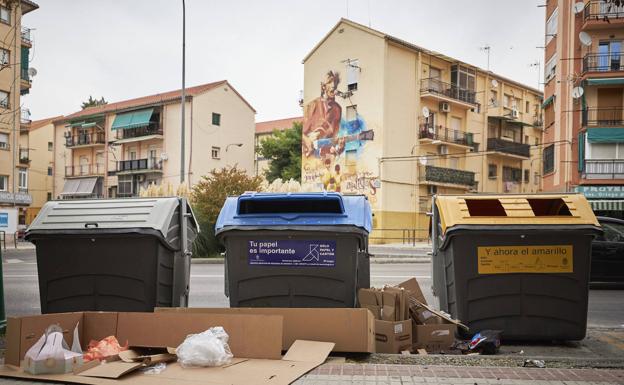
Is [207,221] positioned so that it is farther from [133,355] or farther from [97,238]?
[133,355]

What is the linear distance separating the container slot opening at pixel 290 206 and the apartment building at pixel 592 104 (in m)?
25.5

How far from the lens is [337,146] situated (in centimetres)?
3688

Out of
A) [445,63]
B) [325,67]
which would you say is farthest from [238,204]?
[445,63]

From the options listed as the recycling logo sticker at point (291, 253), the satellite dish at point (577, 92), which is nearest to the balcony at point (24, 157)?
the satellite dish at point (577, 92)

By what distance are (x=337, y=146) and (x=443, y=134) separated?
7.47m

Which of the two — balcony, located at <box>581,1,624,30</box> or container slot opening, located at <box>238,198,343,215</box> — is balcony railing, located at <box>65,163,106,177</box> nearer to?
balcony, located at <box>581,1,624,30</box>

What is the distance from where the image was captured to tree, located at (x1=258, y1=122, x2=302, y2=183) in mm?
41969

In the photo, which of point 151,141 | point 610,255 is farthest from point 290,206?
point 151,141

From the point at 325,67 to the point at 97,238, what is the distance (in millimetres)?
33472

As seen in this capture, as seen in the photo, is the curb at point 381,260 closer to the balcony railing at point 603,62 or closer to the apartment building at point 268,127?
the balcony railing at point 603,62

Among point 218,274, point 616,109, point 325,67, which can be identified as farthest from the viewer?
point 325,67

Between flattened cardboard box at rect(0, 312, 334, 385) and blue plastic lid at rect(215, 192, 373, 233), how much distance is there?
44.3 inches

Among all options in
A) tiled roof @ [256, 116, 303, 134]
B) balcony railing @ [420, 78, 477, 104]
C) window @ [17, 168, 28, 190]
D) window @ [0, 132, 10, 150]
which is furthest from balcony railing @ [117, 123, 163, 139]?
balcony railing @ [420, 78, 477, 104]

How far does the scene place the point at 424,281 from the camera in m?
11.9
